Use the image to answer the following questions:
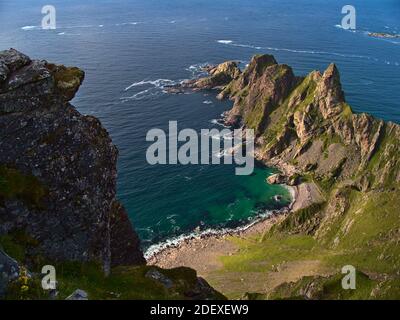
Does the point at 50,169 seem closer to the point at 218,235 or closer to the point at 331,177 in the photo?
the point at 218,235

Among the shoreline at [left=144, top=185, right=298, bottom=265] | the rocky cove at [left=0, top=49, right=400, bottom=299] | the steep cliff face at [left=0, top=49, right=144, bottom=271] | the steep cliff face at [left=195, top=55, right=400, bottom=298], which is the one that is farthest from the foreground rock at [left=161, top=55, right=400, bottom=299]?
the steep cliff face at [left=0, top=49, right=144, bottom=271]

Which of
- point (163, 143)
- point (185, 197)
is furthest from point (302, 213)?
point (163, 143)

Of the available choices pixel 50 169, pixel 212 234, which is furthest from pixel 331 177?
pixel 50 169

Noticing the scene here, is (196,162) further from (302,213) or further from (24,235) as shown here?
(24,235)

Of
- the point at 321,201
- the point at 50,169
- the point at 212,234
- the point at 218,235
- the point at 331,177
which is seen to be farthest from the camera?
the point at 331,177

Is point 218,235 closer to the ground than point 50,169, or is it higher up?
closer to the ground

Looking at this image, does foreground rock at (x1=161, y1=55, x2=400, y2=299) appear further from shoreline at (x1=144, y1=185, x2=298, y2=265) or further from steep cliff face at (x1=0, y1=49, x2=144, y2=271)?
steep cliff face at (x1=0, y1=49, x2=144, y2=271)
